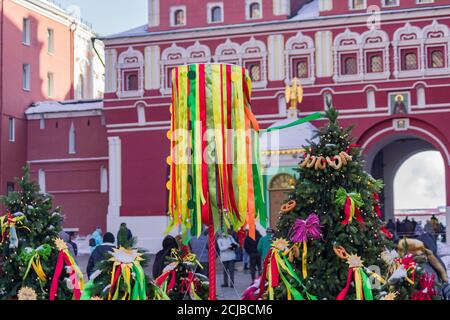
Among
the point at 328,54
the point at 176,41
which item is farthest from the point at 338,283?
the point at 176,41

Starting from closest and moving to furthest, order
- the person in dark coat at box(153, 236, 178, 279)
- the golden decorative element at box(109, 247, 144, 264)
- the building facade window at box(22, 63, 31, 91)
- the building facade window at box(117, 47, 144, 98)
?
the golden decorative element at box(109, 247, 144, 264) → the person in dark coat at box(153, 236, 178, 279) → the building facade window at box(117, 47, 144, 98) → the building facade window at box(22, 63, 31, 91)

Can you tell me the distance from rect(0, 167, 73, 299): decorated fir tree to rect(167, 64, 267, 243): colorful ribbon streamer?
1.44m

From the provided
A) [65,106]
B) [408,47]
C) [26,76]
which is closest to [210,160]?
[408,47]

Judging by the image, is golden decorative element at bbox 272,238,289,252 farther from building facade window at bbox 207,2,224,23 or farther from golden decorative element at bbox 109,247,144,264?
building facade window at bbox 207,2,224,23

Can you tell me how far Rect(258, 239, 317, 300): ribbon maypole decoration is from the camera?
319 inches

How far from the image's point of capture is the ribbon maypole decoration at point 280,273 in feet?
26.6

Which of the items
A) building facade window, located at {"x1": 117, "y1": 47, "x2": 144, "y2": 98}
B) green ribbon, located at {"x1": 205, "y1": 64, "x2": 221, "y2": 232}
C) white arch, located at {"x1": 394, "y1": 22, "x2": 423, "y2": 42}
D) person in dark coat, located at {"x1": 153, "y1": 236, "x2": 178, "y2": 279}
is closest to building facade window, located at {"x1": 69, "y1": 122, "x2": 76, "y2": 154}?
building facade window, located at {"x1": 117, "y1": 47, "x2": 144, "y2": 98}

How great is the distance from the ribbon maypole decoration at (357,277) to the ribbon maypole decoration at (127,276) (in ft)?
6.25

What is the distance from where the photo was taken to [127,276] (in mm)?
7406

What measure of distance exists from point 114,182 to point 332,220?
21.8 meters

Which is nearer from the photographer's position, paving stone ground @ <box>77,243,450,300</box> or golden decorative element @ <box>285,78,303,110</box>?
paving stone ground @ <box>77,243,450,300</box>
